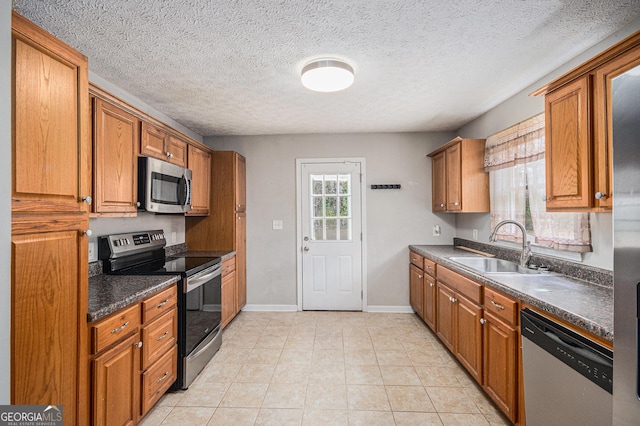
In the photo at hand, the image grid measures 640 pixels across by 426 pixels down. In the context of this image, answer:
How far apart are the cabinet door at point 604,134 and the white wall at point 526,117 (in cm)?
49

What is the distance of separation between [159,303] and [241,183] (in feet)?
7.23

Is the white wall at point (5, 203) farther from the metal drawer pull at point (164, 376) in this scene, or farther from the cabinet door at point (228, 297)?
the cabinet door at point (228, 297)

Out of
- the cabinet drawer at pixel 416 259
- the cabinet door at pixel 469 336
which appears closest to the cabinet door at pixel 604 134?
the cabinet door at pixel 469 336

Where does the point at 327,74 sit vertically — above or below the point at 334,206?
above

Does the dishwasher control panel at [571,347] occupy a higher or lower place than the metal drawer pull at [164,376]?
higher

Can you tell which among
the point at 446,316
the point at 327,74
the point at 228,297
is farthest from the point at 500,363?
the point at 228,297

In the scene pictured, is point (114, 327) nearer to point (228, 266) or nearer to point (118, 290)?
point (118, 290)

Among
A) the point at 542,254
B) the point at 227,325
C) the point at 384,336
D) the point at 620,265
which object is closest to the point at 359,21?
the point at 620,265

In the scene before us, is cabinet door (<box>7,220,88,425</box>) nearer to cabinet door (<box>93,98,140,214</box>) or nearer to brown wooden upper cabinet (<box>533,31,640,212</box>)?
cabinet door (<box>93,98,140,214</box>)

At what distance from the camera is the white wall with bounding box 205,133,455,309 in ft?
13.6

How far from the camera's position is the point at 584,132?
162cm

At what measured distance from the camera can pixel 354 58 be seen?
2.11 meters

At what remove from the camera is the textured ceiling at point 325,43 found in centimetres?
158

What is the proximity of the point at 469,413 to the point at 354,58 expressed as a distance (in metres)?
2.52
